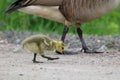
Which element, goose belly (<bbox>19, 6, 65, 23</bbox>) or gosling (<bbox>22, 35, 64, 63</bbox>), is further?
goose belly (<bbox>19, 6, 65, 23</bbox>)

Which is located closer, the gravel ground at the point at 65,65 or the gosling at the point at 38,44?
the gravel ground at the point at 65,65

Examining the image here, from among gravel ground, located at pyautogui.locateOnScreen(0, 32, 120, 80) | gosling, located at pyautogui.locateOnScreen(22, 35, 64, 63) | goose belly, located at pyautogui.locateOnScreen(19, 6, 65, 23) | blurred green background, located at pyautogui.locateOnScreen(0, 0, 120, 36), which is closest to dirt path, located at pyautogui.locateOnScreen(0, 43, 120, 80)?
gravel ground, located at pyautogui.locateOnScreen(0, 32, 120, 80)

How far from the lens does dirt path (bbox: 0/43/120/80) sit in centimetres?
694

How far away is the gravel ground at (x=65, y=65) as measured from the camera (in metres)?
6.97

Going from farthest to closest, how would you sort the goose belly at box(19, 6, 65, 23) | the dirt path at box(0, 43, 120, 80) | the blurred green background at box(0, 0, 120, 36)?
the blurred green background at box(0, 0, 120, 36) < the goose belly at box(19, 6, 65, 23) < the dirt path at box(0, 43, 120, 80)

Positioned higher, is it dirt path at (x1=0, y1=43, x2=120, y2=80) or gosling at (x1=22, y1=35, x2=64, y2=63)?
gosling at (x1=22, y1=35, x2=64, y2=63)

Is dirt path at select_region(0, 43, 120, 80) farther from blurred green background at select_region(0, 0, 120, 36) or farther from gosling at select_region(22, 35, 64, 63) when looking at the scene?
blurred green background at select_region(0, 0, 120, 36)

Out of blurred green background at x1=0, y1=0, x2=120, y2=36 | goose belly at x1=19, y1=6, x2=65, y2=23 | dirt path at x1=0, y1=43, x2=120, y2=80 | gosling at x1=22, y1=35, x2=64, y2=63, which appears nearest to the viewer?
dirt path at x1=0, y1=43, x2=120, y2=80

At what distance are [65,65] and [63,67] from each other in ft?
0.75

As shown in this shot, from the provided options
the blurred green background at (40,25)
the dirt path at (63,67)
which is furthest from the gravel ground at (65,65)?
the blurred green background at (40,25)

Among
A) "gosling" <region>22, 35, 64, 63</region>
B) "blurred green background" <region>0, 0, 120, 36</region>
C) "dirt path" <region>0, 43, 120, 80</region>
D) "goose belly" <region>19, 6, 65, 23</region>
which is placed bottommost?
"dirt path" <region>0, 43, 120, 80</region>

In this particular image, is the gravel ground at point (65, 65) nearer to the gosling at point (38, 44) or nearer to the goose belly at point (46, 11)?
the gosling at point (38, 44)

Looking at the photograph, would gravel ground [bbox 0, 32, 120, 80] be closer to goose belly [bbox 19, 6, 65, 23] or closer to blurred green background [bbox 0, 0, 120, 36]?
goose belly [bbox 19, 6, 65, 23]

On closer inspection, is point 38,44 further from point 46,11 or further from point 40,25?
point 40,25
